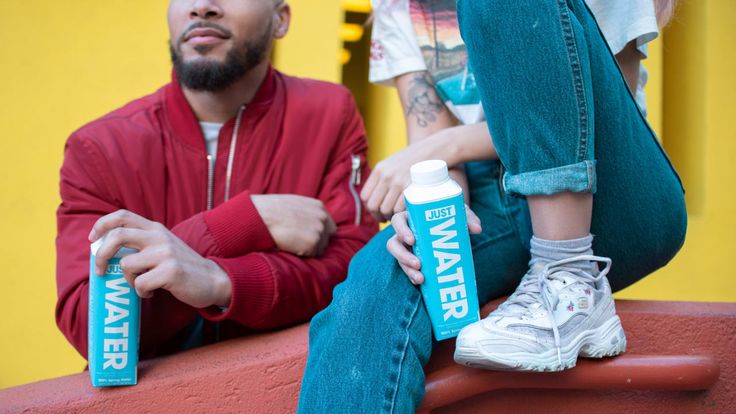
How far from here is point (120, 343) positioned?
5.90 feet

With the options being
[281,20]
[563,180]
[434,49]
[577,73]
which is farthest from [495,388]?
[281,20]

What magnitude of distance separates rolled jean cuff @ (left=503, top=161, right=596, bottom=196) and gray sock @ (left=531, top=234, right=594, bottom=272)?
104 millimetres

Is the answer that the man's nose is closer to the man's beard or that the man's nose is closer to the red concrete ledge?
the man's beard

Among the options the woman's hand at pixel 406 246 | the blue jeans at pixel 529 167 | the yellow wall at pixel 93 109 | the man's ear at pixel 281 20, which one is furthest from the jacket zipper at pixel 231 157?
the yellow wall at pixel 93 109

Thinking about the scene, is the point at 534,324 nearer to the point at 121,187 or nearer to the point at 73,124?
the point at 121,187

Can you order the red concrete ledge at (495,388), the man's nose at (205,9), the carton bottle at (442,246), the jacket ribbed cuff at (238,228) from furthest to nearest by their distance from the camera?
the man's nose at (205,9), the jacket ribbed cuff at (238,228), the red concrete ledge at (495,388), the carton bottle at (442,246)

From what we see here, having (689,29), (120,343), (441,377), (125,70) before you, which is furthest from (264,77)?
(689,29)

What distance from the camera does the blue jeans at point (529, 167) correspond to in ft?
4.72

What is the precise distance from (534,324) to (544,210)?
0.21 m

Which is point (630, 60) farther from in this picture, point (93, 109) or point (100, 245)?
point (93, 109)

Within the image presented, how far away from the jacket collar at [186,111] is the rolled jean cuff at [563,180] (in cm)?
122

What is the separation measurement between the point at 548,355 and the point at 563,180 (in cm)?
32

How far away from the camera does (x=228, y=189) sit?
7.84ft

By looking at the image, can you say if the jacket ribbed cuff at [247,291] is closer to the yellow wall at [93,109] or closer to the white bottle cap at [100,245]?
the white bottle cap at [100,245]
